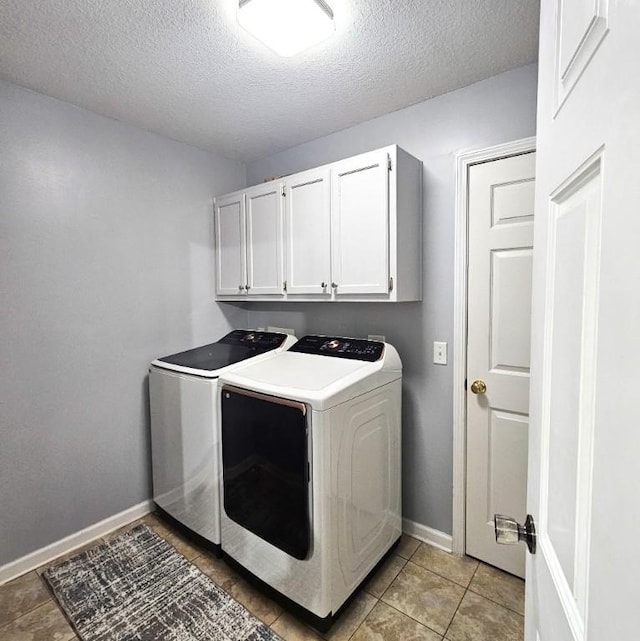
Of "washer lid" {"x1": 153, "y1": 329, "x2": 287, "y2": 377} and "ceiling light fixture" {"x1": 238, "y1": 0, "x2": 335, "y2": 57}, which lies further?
"washer lid" {"x1": 153, "y1": 329, "x2": 287, "y2": 377}

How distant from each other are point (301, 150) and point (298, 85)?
72 cm

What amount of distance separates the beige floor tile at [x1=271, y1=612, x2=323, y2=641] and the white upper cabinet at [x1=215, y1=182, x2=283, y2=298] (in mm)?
1658

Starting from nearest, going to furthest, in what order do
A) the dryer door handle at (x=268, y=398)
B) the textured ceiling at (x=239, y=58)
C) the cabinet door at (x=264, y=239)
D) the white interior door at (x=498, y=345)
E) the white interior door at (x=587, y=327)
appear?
the white interior door at (x=587, y=327) < the textured ceiling at (x=239, y=58) < the dryer door handle at (x=268, y=398) < the white interior door at (x=498, y=345) < the cabinet door at (x=264, y=239)

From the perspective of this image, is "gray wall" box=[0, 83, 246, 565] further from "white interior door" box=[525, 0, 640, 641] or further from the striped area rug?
"white interior door" box=[525, 0, 640, 641]

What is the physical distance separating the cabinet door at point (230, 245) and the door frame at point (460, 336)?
1.38 metres

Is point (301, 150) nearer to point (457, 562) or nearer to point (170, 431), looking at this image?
point (170, 431)

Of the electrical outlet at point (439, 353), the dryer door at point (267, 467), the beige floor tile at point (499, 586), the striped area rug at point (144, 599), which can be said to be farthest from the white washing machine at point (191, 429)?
the beige floor tile at point (499, 586)

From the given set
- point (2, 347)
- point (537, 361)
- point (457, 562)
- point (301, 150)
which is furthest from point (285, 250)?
point (457, 562)

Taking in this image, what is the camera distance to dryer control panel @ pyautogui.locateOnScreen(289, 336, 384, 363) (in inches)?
77.4

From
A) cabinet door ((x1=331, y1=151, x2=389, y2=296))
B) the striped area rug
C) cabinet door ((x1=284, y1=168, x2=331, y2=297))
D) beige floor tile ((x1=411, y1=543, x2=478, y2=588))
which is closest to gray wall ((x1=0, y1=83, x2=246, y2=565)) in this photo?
the striped area rug

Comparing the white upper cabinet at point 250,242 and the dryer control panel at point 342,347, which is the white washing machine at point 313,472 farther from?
the white upper cabinet at point 250,242

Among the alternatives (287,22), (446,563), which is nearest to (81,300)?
(287,22)

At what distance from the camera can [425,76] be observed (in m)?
1.80

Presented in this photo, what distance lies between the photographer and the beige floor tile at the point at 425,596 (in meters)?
1.65
